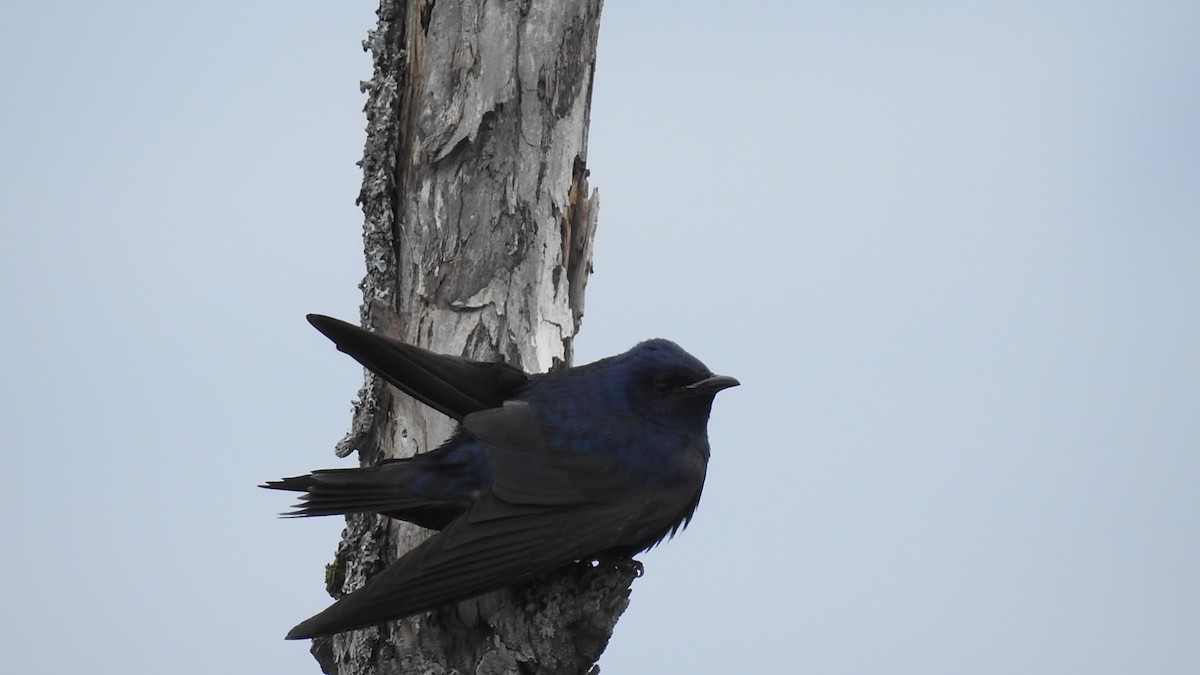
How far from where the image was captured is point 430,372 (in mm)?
3541

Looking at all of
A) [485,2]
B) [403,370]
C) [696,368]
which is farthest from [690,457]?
[485,2]

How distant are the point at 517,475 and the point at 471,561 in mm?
255

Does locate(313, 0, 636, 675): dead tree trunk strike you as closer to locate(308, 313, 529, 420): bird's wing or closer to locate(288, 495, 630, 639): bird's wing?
locate(308, 313, 529, 420): bird's wing

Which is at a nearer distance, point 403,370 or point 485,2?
point 403,370

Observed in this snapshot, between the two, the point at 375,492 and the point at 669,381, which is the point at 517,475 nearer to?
the point at 375,492

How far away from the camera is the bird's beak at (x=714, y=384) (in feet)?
12.5

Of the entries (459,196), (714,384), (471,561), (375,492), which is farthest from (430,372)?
(714,384)

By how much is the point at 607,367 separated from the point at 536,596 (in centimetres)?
64

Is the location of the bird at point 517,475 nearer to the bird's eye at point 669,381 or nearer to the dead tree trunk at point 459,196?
the bird's eye at point 669,381

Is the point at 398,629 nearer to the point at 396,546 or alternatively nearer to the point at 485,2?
the point at 396,546

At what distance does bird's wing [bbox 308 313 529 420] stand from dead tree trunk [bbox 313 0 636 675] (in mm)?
251

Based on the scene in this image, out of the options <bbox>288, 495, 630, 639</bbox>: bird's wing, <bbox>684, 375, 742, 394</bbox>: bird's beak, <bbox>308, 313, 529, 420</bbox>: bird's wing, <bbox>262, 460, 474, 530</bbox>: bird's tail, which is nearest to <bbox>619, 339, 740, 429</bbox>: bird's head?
<bbox>684, 375, 742, 394</bbox>: bird's beak

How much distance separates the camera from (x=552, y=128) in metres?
4.04

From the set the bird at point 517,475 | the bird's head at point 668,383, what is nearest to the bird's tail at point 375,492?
the bird at point 517,475
